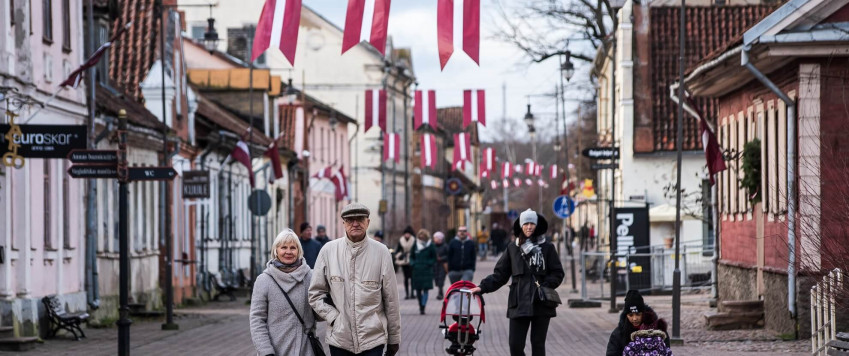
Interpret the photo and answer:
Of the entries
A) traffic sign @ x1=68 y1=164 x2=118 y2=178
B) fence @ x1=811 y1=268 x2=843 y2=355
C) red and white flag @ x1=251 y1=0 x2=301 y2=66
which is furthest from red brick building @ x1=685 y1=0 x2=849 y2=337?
traffic sign @ x1=68 y1=164 x2=118 y2=178

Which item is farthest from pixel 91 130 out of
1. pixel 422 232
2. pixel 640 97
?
pixel 640 97

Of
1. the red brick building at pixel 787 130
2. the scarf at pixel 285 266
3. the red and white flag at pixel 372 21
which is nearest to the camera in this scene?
the scarf at pixel 285 266

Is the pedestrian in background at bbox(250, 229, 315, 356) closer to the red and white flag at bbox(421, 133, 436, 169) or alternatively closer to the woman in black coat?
the woman in black coat

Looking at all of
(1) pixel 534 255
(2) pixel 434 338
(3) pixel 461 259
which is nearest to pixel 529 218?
(1) pixel 534 255

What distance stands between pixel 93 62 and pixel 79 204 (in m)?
5.97

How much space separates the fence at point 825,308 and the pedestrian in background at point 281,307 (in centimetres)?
575

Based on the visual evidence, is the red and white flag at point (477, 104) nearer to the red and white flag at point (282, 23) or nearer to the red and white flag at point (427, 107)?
the red and white flag at point (427, 107)

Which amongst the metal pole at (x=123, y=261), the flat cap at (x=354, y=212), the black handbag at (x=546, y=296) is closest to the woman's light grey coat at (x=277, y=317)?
the flat cap at (x=354, y=212)

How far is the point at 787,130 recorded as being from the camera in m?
21.8

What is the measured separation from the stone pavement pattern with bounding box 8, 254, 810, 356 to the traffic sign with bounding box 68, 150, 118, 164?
3.38m

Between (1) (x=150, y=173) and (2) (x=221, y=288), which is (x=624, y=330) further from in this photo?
(2) (x=221, y=288)

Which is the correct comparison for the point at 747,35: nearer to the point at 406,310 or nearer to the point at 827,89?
the point at 827,89

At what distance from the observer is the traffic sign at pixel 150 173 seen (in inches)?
807

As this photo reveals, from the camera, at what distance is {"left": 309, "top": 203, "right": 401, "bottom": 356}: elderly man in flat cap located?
10305mm
